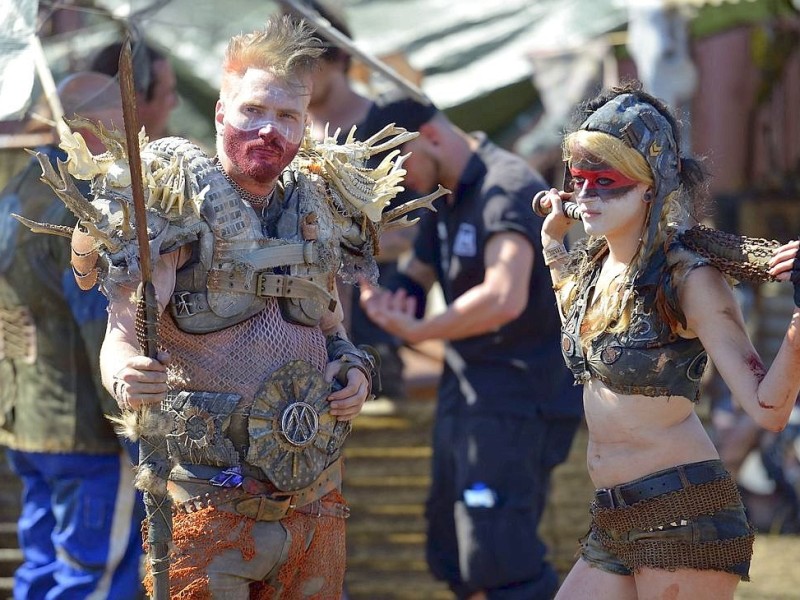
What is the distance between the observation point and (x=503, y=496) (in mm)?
5145

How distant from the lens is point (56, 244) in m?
4.89

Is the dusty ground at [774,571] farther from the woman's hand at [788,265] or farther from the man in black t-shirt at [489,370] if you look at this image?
the woman's hand at [788,265]

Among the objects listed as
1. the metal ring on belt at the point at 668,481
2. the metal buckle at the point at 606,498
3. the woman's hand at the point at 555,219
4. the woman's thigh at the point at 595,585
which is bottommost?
the woman's thigh at the point at 595,585

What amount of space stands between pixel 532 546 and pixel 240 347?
81.8 inches

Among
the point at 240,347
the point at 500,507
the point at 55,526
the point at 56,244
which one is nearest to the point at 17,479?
the point at 55,526

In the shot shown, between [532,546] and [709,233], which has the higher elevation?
[709,233]

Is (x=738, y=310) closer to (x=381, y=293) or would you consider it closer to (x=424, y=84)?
(x=381, y=293)

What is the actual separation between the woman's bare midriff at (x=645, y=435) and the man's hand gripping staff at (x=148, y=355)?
45.7 inches

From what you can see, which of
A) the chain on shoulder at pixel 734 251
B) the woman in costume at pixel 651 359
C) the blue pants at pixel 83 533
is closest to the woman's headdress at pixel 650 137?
the woman in costume at pixel 651 359

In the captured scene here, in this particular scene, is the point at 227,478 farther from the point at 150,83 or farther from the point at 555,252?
the point at 150,83

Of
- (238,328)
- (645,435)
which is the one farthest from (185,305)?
(645,435)

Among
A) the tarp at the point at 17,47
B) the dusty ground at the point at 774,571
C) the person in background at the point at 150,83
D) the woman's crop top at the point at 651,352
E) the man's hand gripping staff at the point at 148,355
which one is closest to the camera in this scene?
the man's hand gripping staff at the point at 148,355

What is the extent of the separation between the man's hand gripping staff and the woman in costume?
43.1 inches

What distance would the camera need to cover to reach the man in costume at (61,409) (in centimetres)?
487
